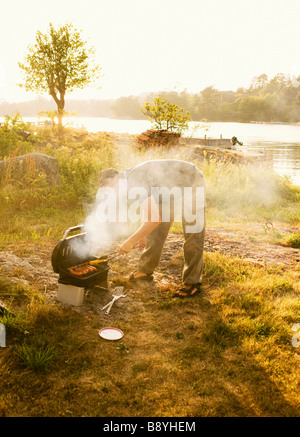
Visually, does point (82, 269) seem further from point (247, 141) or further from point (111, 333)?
point (247, 141)

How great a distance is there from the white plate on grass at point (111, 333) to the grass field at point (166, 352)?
6cm

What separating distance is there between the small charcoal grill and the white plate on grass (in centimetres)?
56

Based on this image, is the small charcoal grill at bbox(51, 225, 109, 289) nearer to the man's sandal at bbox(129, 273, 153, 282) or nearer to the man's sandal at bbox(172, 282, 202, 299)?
the man's sandal at bbox(129, 273, 153, 282)

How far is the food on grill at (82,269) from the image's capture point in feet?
11.5

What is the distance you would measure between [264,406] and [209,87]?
52914 millimetres

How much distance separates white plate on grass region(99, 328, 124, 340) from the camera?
123 inches

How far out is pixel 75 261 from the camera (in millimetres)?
3678

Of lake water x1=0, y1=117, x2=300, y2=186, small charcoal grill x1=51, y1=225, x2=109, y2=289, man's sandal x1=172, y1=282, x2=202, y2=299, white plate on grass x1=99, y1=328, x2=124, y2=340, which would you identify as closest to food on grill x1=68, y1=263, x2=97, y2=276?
small charcoal grill x1=51, y1=225, x2=109, y2=289

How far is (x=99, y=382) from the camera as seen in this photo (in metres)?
2.58

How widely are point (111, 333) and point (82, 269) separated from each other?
2.73 feet

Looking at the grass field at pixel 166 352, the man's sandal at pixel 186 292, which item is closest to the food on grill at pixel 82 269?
the grass field at pixel 166 352

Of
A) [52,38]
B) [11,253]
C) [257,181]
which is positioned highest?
[52,38]
